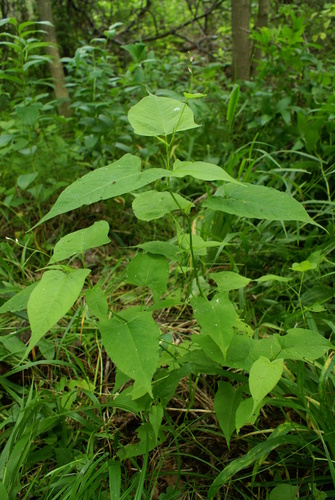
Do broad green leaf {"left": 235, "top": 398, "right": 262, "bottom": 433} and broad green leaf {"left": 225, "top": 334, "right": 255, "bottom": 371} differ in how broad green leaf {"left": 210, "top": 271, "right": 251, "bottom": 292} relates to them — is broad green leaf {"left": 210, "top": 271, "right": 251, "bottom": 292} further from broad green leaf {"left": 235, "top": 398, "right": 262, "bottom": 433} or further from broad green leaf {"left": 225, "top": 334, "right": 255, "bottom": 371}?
broad green leaf {"left": 235, "top": 398, "right": 262, "bottom": 433}

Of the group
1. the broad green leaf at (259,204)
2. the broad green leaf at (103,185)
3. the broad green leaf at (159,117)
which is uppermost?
the broad green leaf at (159,117)

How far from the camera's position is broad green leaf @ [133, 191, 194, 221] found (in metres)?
→ 0.97

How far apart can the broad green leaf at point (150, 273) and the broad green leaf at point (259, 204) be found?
0.20 metres

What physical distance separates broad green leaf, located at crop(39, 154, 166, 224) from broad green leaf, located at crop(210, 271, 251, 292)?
1.23ft

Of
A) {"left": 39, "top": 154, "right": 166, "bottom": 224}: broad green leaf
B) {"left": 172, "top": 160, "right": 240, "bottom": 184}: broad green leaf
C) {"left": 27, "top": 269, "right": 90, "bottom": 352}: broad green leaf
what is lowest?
{"left": 27, "top": 269, "right": 90, "bottom": 352}: broad green leaf

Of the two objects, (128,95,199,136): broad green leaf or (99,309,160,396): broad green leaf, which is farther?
(128,95,199,136): broad green leaf

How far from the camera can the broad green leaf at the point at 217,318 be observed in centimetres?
82

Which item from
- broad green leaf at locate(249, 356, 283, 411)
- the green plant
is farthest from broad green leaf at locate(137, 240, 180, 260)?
broad green leaf at locate(249, 356, 283, 411)

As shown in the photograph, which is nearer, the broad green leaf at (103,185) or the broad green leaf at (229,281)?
the broad green leaf at (103,185)

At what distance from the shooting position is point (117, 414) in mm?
1163

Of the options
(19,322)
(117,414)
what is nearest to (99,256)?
(19,322)

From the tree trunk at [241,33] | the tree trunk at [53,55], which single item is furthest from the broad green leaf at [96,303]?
the tree trunk at [53,55]

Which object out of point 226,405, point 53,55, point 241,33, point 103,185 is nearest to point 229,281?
point 226,405

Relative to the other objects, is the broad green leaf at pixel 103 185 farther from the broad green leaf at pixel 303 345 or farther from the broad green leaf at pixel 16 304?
the broad green leaf at pixel 303 345
